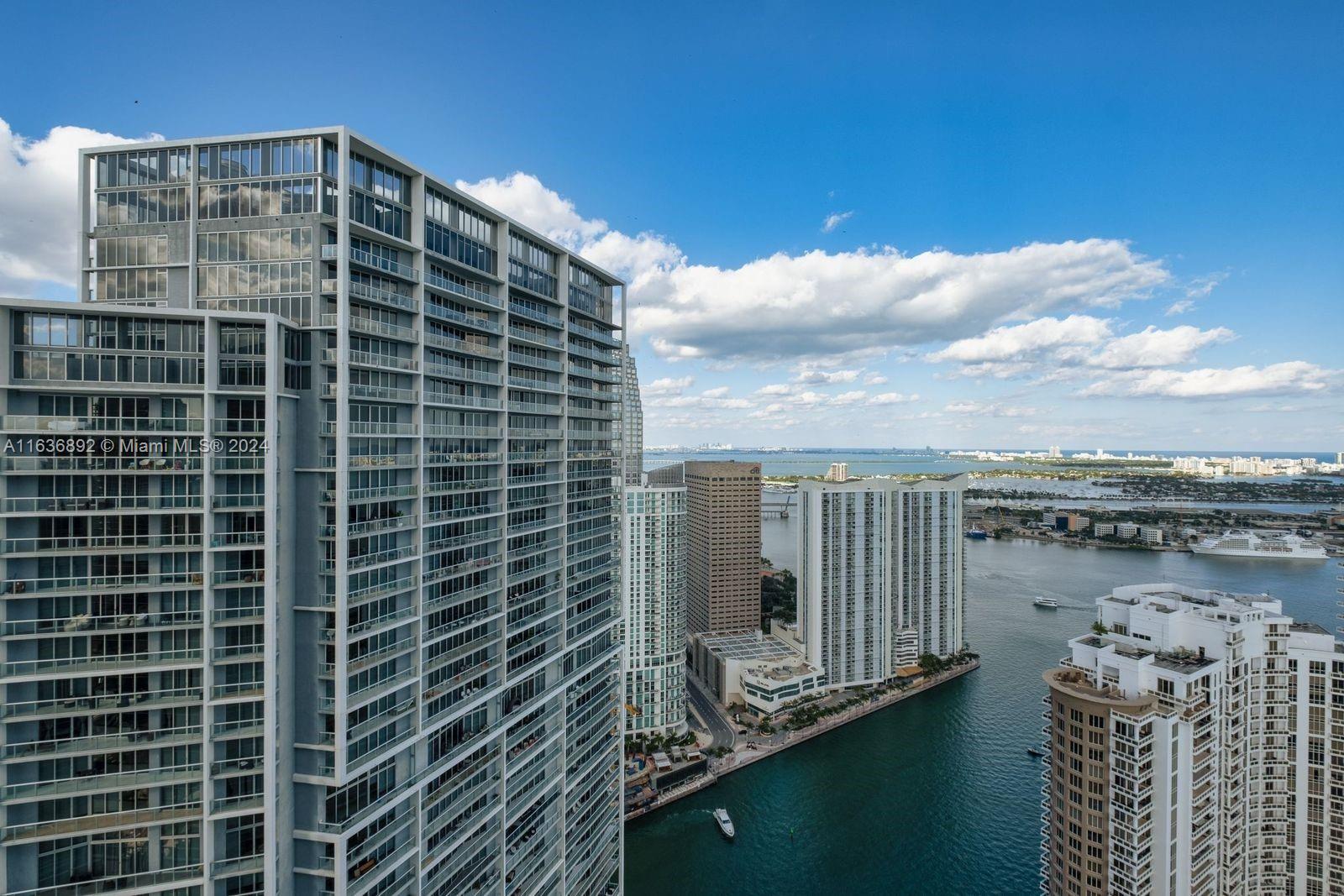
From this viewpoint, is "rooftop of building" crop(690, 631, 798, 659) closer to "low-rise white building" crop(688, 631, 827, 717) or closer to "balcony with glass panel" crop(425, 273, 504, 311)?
"low-rise white building" crop(688, 631, 827, 717)

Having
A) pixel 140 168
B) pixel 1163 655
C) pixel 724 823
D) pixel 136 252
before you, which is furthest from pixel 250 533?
pixel 724 823

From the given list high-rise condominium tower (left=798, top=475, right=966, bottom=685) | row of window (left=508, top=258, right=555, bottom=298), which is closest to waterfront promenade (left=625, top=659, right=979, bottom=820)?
high-rise condominium tower (left=798, top=475, right=966, bottom=685)

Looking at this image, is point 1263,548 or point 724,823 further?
point 1263,548

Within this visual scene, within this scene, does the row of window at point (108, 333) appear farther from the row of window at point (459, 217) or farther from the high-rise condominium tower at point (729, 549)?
the high-rise condominium tower at point (729, 549)

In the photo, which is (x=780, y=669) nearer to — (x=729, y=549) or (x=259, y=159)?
(x=729, y=549)

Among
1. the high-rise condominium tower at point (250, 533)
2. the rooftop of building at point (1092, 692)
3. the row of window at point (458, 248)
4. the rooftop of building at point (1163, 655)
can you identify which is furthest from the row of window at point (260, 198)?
the rooftop of building at point (1163, 655)

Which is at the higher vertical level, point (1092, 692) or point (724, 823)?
point (1092, 692)
